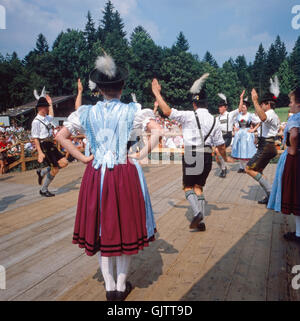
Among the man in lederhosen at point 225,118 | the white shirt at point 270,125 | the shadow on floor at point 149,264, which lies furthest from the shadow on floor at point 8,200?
the man in lederhosen at point 225,118

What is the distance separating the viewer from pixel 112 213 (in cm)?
214

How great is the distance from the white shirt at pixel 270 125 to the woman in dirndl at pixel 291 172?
5.02ft

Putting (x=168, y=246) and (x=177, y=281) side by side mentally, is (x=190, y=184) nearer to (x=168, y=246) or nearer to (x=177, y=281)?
(x=168, y=246)

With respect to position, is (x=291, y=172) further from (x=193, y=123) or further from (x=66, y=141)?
(x=66, y=141)

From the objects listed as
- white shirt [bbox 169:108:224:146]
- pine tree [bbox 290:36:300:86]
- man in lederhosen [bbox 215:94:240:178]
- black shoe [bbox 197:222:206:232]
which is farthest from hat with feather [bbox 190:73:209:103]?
pine tree [bbox 290:36:300:86]

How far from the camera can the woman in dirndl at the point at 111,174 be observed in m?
2.16

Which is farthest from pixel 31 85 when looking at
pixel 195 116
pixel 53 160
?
pixel 195 116

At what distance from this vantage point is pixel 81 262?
3072 millimetres

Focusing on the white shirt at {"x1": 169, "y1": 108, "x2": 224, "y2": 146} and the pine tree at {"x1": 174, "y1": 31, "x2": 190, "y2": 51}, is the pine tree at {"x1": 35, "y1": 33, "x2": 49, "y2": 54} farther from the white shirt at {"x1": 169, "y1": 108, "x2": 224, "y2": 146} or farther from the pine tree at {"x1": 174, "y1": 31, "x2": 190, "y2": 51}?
the white shirt at {"x1": 169, "y1": 108, "x2": 224, "y2": 146}

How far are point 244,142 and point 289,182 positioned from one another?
460cm

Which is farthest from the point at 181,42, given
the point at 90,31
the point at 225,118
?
the point at 225,118

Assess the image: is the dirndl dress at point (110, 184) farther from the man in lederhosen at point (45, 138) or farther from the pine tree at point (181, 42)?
the pine tree at point (181, 42)

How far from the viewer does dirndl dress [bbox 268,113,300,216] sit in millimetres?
3318
